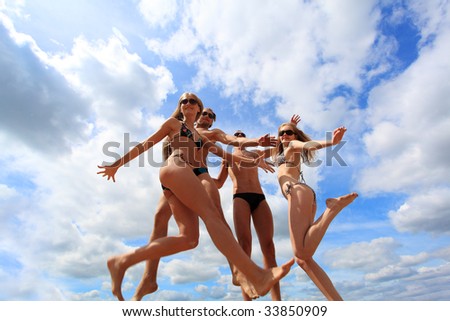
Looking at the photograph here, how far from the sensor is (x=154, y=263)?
294 inches

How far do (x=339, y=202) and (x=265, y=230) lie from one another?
2.37 meters

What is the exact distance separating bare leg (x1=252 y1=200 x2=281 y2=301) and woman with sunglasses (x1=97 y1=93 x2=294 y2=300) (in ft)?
7.68

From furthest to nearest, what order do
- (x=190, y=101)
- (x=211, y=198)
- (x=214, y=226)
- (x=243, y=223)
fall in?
(x=243, y=223)
(x=190, y=101)
(x=211, y=198)
(x=214, y=226)

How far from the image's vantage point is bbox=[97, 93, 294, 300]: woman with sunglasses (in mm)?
5215

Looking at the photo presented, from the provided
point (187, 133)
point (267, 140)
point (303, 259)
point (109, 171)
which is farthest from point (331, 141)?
point (109, 171)

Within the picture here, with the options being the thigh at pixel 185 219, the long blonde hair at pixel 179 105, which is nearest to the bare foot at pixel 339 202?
the thigh at pixel 185 219

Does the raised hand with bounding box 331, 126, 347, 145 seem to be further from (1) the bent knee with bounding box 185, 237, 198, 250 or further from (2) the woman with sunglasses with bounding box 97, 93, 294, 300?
(1) the bent knee with bounding box 185, 237, 198, 250

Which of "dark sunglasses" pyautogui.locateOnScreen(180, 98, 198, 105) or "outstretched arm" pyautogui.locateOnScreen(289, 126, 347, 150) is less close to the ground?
"dark sunglasses" pyautogui.locateOnScreen(180, 98, 198, 105)

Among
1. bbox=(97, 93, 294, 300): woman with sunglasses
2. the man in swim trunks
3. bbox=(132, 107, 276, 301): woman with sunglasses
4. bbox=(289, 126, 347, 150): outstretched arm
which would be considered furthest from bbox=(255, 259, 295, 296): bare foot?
the man in swim trunks

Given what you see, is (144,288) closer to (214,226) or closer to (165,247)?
(165,247)
